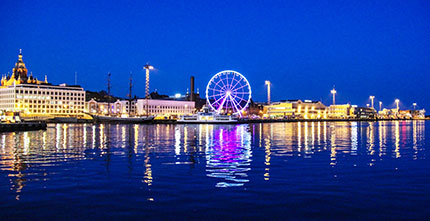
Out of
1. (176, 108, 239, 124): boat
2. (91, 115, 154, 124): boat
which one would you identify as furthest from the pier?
(91, 115, 154, 124): boat

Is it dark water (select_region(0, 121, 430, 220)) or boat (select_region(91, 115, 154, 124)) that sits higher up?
boat (select_region(91, 115, 154, 124))

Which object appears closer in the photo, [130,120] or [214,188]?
[214,188]

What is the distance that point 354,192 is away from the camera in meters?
16.0

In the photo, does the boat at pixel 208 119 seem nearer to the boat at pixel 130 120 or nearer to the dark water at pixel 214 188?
the boat at pixel 130 120

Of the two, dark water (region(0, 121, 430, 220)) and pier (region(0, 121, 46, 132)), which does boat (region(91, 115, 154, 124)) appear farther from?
dark water (region(0, 121, 430, 220))

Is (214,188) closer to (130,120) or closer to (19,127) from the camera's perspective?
(19,127)

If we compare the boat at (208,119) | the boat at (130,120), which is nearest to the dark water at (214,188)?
the boat at (208,119)

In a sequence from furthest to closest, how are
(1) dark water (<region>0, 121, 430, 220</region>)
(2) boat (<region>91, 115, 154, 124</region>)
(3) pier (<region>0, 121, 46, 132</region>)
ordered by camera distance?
1. (2) boat (<region>91, 115, 154, 124</region>)
2. (3) pier (<region>0, 121, 46, 132</region>)
3. (1) dark water (<region>0, 121, 430, 220</region>)

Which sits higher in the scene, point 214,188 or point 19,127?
point 19,127

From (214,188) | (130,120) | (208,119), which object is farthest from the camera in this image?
(130,120)

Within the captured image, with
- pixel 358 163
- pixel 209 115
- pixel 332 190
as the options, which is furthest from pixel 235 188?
pixel 209 115

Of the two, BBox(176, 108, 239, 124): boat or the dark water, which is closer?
the dark water

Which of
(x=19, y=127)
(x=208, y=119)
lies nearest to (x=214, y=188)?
(x=19, y=127)

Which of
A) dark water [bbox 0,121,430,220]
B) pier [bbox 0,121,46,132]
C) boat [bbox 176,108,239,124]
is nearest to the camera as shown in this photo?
dark water [bbox 0,121,430,220]
